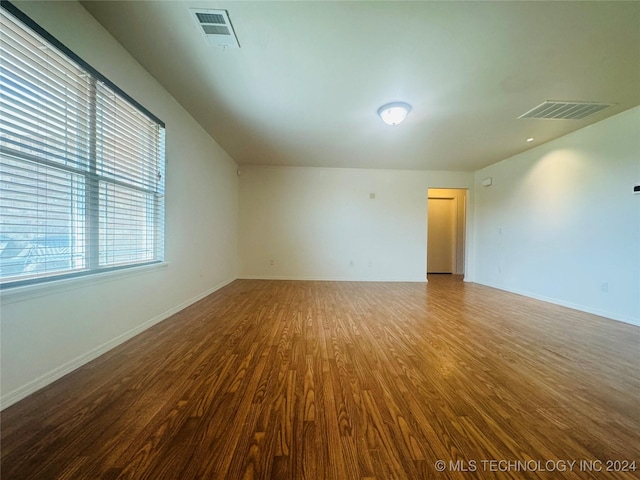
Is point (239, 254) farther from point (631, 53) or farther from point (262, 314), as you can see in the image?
point (631, 53)

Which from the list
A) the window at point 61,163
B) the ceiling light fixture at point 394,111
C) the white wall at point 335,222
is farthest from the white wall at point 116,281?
the ceiling light fixture at point 394,111

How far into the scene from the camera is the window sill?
52.0 inches

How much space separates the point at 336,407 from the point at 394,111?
302cm

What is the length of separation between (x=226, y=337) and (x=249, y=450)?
4.51 feet

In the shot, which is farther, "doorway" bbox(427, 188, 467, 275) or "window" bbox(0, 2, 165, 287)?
"doorway" bbox(427, 188, 467, 275)

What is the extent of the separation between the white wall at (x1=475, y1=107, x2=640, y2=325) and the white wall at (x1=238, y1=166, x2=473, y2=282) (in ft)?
4.86

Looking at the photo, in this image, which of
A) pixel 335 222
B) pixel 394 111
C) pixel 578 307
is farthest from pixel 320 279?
pixel 578 307

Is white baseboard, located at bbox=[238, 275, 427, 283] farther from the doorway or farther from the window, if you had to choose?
the window

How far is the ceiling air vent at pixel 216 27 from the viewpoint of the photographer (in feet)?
5.71

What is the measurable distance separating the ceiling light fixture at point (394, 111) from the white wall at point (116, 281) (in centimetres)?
254

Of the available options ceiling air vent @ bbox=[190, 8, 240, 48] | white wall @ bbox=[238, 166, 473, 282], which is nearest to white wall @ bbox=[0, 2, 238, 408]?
ceiling air vent @ bbox=[190, 8, 240, 48]

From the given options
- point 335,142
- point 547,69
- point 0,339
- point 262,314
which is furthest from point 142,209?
point 547,69

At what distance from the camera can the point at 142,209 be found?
246 centimetres

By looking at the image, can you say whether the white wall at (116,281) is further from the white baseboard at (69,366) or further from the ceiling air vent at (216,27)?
the ceiling air vent at (216,27)
